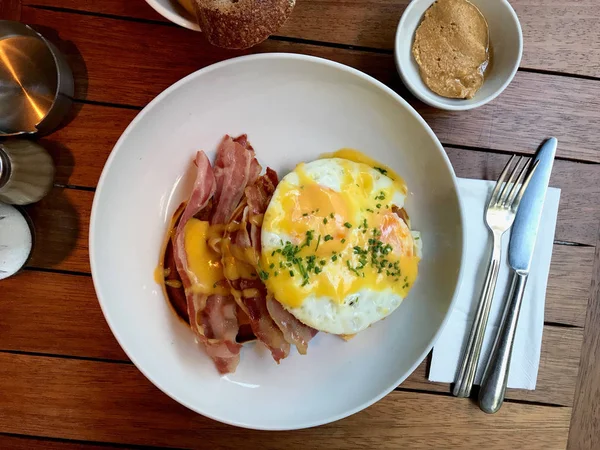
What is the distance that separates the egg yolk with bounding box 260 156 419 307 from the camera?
1206 millimetres

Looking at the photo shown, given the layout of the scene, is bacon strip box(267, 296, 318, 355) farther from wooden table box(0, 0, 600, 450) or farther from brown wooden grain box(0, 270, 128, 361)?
brown wooden grain box(0, 270, 128, 361)

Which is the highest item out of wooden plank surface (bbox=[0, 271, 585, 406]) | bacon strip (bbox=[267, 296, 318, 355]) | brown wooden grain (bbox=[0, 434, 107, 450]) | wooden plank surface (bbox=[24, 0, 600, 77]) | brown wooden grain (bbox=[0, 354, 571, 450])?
wooden plank surface (bbox=[24, 0, 600, 77])

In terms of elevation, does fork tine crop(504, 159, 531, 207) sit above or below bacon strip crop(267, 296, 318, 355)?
above

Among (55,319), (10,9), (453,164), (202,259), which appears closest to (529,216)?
(453,164)

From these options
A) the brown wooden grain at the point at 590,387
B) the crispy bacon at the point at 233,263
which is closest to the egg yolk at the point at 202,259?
the crispy bacon at the point at 233,263

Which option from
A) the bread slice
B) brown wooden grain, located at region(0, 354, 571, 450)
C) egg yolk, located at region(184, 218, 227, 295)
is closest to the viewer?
the bread slice

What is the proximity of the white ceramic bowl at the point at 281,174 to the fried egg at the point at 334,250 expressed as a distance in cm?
12

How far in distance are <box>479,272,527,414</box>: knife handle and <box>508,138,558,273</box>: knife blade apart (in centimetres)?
5

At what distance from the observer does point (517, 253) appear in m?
1.43

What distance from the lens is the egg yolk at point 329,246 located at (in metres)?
1.21

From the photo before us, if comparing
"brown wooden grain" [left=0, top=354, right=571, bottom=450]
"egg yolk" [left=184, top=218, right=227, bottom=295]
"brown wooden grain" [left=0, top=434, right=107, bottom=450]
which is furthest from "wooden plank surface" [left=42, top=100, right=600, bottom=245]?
"brown wooden grain" [left=0, top=434, right=107, bottom=450]

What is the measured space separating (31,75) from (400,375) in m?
1.34

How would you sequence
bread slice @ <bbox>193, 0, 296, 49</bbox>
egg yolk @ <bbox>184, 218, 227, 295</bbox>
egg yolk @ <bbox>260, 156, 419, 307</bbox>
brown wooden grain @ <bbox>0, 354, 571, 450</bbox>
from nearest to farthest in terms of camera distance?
1. bread slice @ <bbox>193, 0, 296, 49</bbox>
2. egg yolk @ <bbox>260, 156, 419, 307</bbox>
3. egg yolk @ <bbox>184, 218, 227, 295</bbox>
4. brown wooden grain @ <bbox>0, 354, 571, 450</bbox>

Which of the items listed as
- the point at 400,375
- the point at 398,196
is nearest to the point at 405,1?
the point at 398,196
